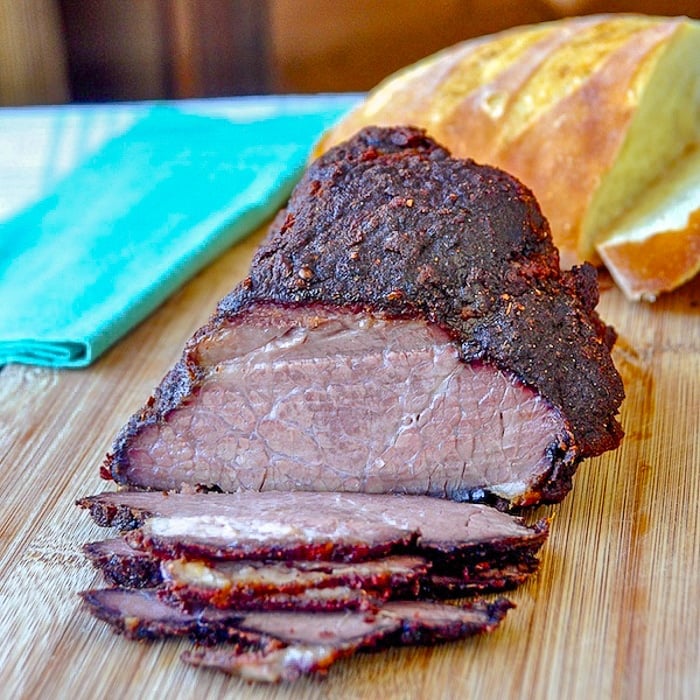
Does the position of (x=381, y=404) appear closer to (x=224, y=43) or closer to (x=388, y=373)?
(x=388, y=373)

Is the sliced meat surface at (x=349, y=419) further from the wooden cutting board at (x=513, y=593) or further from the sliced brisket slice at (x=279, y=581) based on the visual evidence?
the sliced brisket slice at (x=279, y=581)

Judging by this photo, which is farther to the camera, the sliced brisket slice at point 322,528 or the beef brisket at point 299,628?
the sliced brisket slice at point 322,528

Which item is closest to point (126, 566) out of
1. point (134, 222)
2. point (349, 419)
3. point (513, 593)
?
point (349, 419)

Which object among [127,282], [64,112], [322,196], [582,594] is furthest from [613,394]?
[64,112]

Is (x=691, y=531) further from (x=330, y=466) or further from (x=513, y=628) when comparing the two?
(x=330, y=466)

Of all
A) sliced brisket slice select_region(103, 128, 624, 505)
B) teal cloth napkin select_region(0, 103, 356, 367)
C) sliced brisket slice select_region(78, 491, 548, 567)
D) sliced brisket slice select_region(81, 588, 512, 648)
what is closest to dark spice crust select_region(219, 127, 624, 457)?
sliced brisket slice select_region(103, 128, 624, 505)

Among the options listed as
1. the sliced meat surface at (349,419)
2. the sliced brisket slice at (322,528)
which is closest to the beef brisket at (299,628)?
the sliced brisket slice at (322,528)
